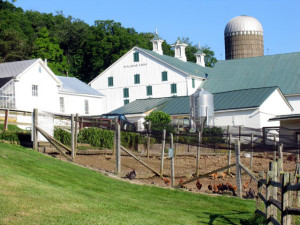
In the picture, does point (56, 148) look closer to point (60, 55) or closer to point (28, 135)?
point (28, 135)

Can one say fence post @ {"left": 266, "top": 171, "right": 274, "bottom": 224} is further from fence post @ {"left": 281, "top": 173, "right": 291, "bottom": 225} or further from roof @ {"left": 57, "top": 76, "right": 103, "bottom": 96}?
roof @ {"left": 57, "top": 76, "right": 103, "bottom": 96}

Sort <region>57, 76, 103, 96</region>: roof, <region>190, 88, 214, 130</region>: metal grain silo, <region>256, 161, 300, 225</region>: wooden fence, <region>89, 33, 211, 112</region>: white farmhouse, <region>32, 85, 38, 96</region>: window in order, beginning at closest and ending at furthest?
1. <region>256, 161, 300, 225</region>: wooden fence
2. <region>32, 85, 38, 96</region>: window
3. <region>190, 88, 214, 130</region>: metal grain silo
4. <region>57, 76, 103, 96</region>: roof
5. <region>89, 33, 211, 112</region>: white farmhouse

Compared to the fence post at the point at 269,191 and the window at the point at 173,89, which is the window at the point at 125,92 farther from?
the fence post at the point at 269,191

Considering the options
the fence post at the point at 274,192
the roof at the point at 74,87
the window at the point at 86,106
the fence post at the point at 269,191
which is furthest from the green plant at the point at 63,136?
the window at the point at 86,106

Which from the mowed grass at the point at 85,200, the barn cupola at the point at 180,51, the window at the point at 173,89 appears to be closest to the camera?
the mowed grass at the point at 85,200

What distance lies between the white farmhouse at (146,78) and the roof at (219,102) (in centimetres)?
518

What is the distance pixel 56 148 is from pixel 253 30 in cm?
6164

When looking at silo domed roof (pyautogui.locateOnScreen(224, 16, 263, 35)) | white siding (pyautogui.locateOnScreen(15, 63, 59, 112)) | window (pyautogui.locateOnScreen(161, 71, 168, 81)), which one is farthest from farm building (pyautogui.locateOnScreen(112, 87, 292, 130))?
silo domed roof (pyautogui.locateOnScreen(224, 16, 263, 35))

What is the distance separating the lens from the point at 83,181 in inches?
683

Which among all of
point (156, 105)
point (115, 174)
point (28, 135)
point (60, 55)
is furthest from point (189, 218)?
point (60, 55)

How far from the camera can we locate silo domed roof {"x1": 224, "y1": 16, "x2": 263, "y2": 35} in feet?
262

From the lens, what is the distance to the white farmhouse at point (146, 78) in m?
68.6

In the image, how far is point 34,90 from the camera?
47.9 meters

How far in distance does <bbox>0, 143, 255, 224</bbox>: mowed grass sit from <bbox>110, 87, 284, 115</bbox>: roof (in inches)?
1377
